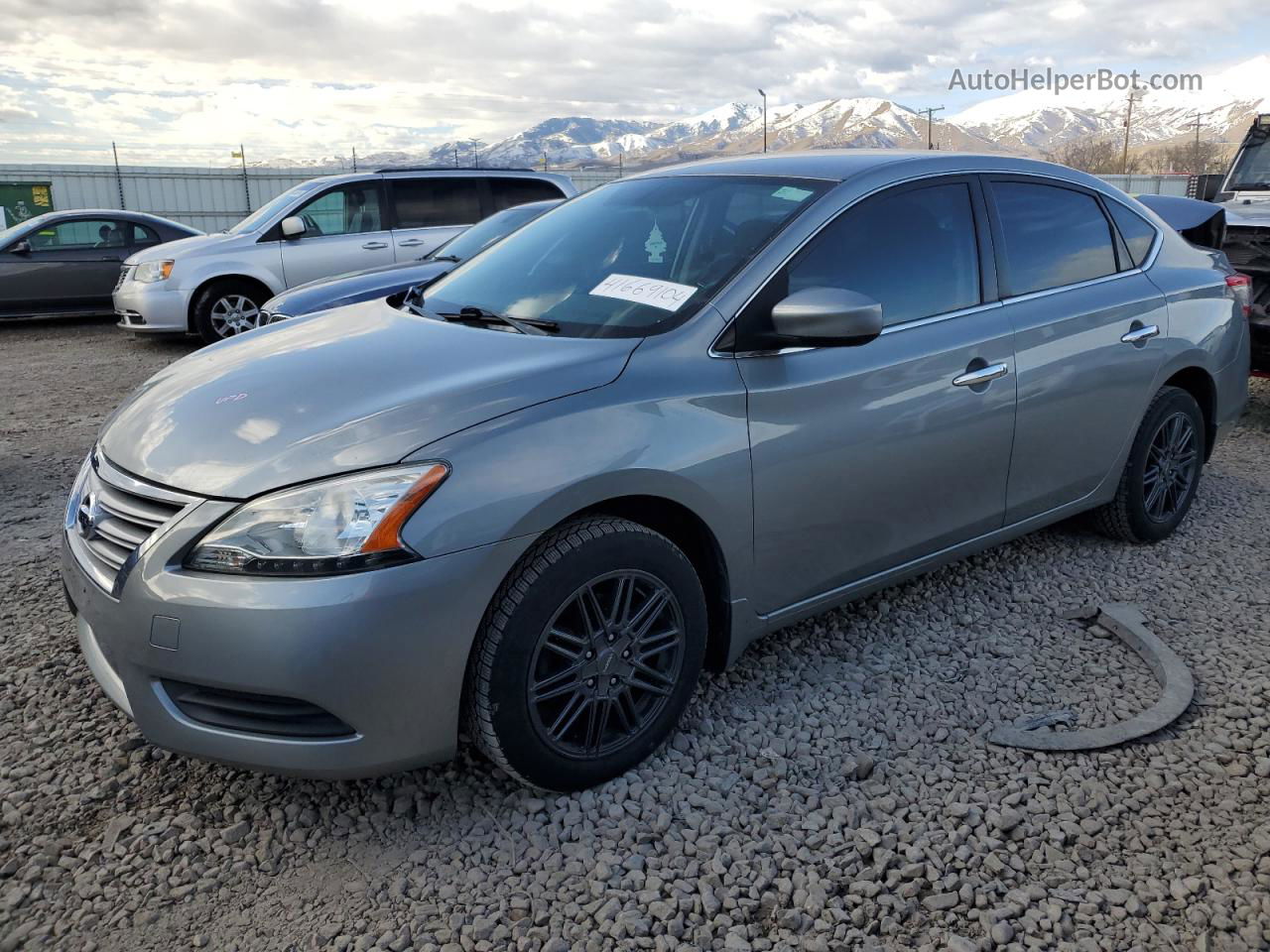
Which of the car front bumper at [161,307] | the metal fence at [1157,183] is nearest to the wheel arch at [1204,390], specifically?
the car front bumper at [161,307]

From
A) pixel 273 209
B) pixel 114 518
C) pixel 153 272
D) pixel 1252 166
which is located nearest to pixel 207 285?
pixel 153 272

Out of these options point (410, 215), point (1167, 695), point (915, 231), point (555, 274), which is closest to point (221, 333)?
point (410, 215)

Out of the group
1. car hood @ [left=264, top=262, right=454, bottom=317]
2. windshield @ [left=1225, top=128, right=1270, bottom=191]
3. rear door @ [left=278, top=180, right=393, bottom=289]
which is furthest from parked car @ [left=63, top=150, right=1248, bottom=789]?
rear door @ [left=278, top=180, right=393, bottom=289]

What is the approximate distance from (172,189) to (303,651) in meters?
28.0

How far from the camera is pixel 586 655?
8.68 feet

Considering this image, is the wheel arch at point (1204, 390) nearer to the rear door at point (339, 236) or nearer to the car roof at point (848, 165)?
the car roof at point (848, 165)

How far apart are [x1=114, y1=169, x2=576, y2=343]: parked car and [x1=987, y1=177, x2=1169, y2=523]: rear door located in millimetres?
7148

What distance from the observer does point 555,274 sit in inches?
133

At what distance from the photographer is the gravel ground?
2.30 m

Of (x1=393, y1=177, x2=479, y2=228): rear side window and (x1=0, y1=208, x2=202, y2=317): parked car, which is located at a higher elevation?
(x1=393, y1=177, x2=479, y2=228): rear side window

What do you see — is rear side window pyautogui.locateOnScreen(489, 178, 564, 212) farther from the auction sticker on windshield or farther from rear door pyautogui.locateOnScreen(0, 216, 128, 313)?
the auction sticker on windshield

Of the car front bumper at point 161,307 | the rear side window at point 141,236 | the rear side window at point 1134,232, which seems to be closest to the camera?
the rear side window at point 1134,232

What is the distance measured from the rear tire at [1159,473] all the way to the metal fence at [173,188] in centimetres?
2312

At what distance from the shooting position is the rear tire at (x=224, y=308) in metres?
9.99
